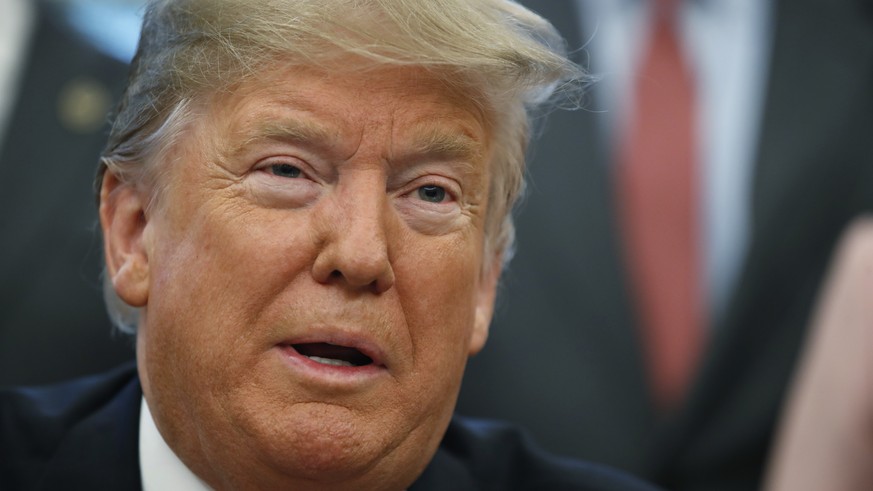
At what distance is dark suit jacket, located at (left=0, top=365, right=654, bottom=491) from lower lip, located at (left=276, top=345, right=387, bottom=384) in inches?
19.2

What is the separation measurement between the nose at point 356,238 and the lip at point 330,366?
98mm

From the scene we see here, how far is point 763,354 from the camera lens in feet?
14.2

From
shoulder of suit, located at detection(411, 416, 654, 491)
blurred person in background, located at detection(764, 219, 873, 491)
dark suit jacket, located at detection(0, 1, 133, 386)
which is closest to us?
shoulder of suit, located at detection(411, 416, 654, 491)

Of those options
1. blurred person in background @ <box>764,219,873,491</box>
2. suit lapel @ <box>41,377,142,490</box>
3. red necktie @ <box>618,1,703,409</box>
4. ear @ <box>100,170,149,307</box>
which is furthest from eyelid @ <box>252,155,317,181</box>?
red necktie @ <box>618,1,703,409</box>

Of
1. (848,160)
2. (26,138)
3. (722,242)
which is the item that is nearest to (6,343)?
(26,138)

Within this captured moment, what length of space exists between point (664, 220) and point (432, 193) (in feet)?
6.56

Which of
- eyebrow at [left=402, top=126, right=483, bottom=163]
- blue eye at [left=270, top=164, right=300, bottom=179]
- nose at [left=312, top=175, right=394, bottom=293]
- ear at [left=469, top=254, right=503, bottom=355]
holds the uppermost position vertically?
eyebrow at [left=402, top=126, right=483, bottom=163]

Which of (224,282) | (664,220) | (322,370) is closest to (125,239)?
(224,282)

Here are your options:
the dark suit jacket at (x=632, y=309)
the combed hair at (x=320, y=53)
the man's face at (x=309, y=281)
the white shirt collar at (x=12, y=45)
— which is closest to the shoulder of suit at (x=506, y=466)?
the man's face at (x=309, y=281)

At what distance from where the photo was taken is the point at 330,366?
7.75 ft

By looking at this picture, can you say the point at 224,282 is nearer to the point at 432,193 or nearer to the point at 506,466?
the point at 432,193

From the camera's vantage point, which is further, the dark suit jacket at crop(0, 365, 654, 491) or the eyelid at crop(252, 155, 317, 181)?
the dark suit jacket at crop(0, 365, 654, 491)

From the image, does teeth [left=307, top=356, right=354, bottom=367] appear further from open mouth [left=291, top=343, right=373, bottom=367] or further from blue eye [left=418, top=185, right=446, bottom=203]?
blue eye [left=418, top=185, right=446, bottom=203]

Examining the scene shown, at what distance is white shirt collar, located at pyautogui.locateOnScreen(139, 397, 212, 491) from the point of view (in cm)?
254
